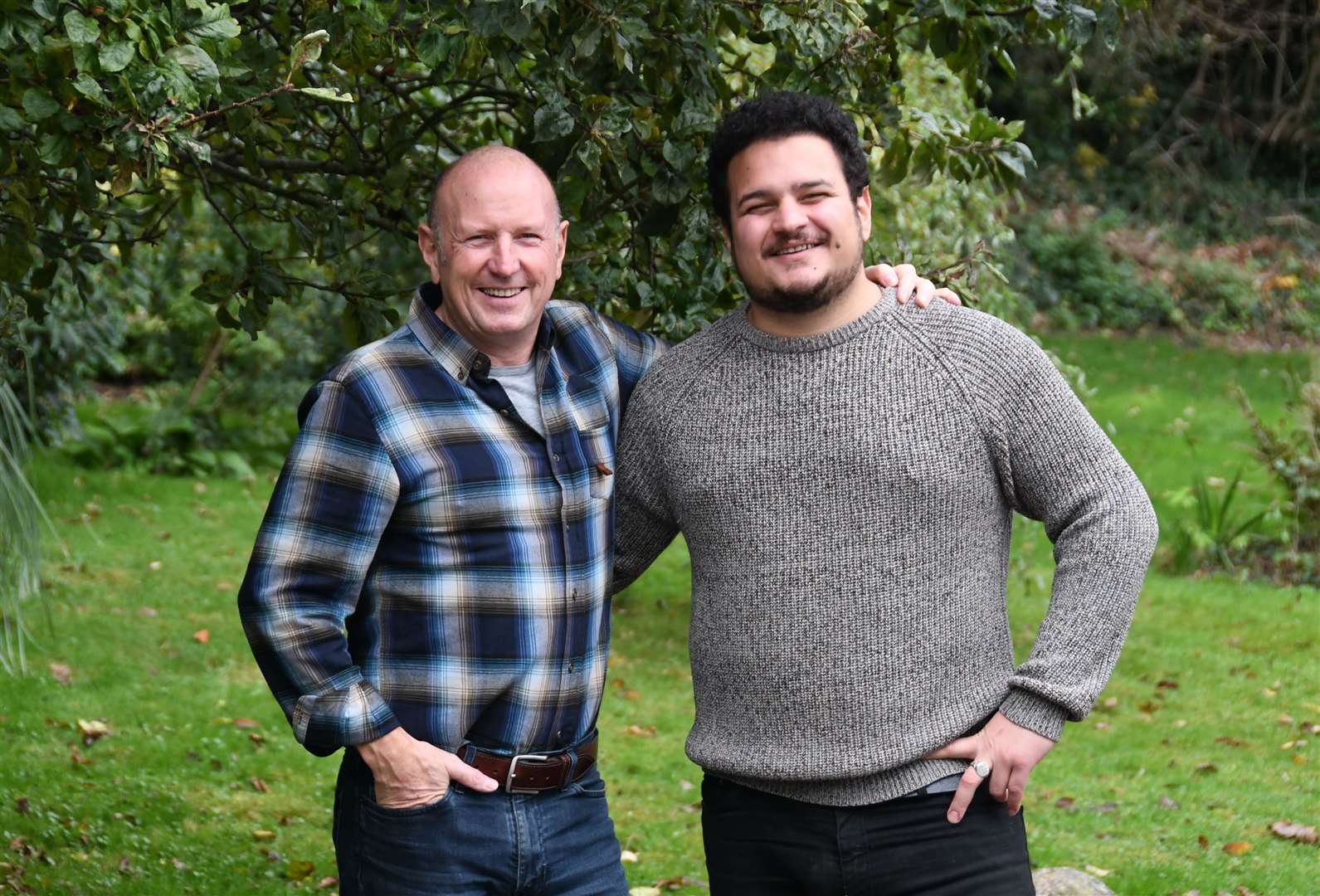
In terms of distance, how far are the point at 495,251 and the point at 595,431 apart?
0.41 metres

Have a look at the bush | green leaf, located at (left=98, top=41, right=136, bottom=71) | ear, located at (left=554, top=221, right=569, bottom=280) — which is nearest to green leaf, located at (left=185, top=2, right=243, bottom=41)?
green leaf, located at (left=98, top=41, right=136, bottom=71)

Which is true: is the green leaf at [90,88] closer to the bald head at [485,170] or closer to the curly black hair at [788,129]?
the bald head at [485,170]

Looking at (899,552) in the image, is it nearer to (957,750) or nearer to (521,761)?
(957,750)

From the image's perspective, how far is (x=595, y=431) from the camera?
2986 mm

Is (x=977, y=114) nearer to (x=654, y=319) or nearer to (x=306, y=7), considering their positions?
(x=654, y=319)

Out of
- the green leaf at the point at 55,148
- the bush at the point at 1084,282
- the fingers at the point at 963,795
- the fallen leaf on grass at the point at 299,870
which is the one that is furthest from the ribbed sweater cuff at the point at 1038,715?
the bush at the point at 1084,282

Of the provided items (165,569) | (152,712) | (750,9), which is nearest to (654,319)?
(750,9)

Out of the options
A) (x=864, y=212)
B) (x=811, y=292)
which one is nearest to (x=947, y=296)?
(x=864, y=212)

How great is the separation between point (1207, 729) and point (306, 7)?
20.1 feet

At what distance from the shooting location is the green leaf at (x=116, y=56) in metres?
2.37

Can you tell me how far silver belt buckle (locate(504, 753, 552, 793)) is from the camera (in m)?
2.79

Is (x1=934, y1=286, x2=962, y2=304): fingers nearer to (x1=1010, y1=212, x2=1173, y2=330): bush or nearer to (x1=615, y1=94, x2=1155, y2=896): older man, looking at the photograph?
(x1=615, y1=94, x2=1155, y2=896): older man

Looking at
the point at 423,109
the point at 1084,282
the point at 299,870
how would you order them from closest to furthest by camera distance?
1. the point at 423,109
2. the point at 299,870
3. the point at 1084,282

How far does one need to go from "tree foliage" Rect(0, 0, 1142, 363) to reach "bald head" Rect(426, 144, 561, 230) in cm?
22
